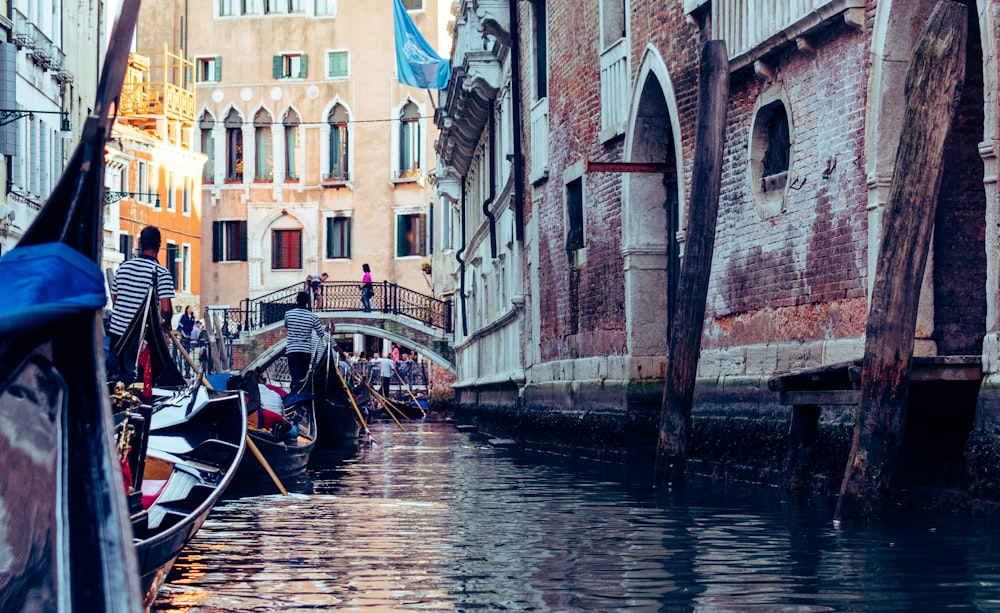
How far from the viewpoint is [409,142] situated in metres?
35.5

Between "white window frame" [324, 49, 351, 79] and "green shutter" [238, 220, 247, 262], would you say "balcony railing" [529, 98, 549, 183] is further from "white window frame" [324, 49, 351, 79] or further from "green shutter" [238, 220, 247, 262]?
"green shutter" [238, 220, 247, 262]

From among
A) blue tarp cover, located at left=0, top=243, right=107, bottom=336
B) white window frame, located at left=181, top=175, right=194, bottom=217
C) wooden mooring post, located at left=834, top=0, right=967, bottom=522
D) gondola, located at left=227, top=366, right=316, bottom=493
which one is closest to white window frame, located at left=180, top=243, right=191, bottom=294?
white window frame, located at left=181, top=175, right=194, bottom=217

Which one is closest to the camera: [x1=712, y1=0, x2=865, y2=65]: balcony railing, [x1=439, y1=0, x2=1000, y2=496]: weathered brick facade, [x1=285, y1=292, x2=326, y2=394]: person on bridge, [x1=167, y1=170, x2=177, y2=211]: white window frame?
[x1=439, y1=0, x2=1000, y2=496]: weathered brick facade

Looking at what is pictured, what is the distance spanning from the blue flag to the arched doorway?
1203 centimetres

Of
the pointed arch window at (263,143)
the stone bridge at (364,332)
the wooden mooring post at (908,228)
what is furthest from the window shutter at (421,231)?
the wooden mooring post at (908,228)

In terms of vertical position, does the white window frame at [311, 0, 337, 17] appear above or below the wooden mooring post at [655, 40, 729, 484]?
above

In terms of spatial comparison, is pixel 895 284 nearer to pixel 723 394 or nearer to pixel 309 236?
pixel 723 394

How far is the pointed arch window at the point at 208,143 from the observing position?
36156 mm

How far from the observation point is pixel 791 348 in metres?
8.59

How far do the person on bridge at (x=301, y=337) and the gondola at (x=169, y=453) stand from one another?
4209mm

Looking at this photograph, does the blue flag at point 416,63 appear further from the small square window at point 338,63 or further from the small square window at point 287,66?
the small square window at point 287,66

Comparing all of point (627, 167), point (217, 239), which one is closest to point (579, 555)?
point (627, 167)

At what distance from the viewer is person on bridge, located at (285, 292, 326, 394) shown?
13.8 m

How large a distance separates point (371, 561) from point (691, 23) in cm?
538
